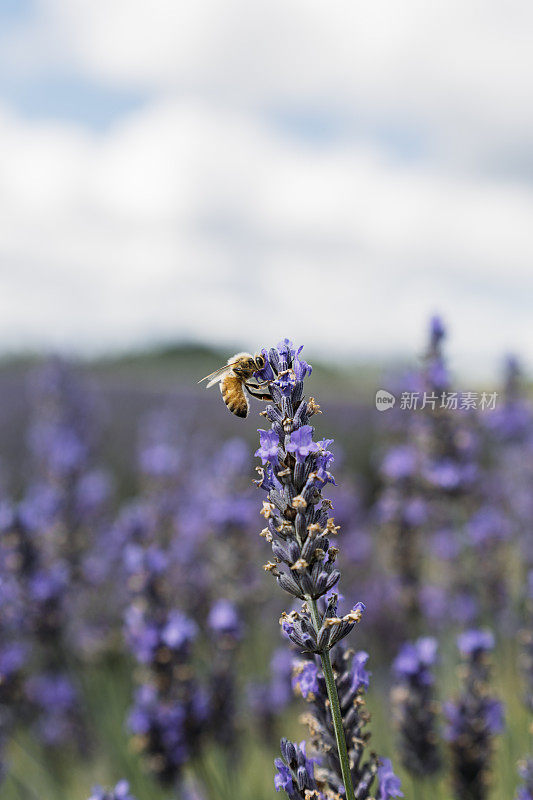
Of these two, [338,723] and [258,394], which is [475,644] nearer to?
[258,394]

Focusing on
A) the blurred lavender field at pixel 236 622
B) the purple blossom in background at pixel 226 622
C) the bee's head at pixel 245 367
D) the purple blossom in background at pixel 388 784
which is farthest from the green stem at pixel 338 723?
the purple blossom in background at pixel 226 622

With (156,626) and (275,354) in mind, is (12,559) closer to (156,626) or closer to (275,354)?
(156,626)

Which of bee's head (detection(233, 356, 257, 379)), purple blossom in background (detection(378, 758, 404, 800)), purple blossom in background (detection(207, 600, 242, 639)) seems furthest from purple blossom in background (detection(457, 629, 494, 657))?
bee's head (detection(233, 356, 257, 379))

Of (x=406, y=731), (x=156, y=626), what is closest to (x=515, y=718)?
(x=406, y=731)

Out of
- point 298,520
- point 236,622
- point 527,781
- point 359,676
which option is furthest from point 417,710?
point 298,520

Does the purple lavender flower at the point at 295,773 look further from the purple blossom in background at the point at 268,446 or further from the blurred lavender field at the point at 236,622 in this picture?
the blurred lavender field at the point at 236,622

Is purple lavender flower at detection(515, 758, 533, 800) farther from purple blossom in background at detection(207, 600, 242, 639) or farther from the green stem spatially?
purple blossom in background at detection(207, 600, 242, 639)
